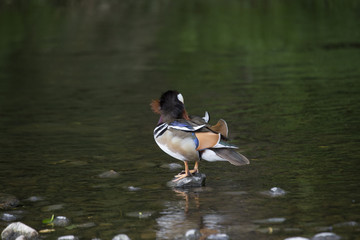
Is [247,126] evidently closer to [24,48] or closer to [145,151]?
[145,151]

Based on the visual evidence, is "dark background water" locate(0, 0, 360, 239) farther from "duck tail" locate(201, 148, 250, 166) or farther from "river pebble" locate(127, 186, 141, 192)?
"duck tail" locate(201, 148, 250, 166)

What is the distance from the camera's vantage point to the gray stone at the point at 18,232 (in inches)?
227

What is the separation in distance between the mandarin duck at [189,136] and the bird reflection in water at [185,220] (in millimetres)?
402

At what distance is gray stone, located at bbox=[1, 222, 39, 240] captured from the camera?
5.76 metres

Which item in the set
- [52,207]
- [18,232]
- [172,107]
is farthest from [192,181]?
[18,232]

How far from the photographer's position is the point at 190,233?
562 cm

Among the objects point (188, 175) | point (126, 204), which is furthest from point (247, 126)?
point (126, 204)

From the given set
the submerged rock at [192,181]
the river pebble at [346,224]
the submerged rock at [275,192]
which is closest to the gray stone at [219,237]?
the river pebble at [346,224]

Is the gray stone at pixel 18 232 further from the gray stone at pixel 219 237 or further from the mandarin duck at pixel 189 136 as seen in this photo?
the mandarin duck at pixel 189 136


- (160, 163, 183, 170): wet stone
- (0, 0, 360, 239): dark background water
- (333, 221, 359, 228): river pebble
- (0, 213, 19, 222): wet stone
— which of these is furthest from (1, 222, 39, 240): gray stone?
(160, 163, 183, 170): wet stone

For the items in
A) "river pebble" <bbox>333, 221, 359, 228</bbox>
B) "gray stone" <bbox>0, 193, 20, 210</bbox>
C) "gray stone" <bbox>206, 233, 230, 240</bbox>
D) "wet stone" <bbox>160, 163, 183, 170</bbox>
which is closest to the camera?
"gray stone" <bbox>206, 233, 230, 240</bbox>

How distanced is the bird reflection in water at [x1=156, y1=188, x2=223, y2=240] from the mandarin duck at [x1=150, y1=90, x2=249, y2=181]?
40cm

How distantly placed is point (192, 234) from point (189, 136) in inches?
60.1

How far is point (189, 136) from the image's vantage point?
6.97m
